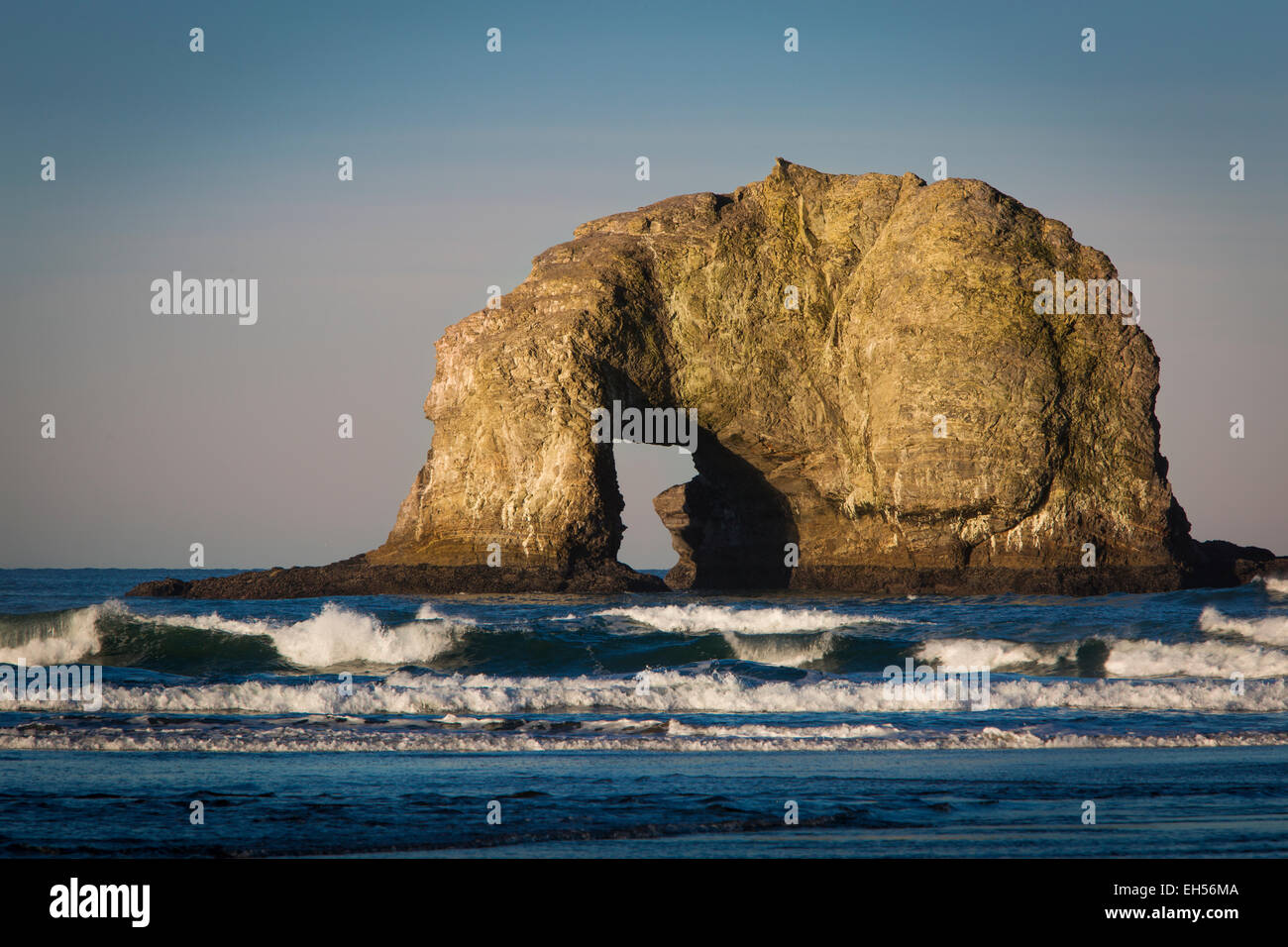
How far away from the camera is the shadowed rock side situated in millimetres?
50812

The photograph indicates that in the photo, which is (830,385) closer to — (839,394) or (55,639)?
(839,394)

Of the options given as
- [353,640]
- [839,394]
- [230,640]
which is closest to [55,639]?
[230,640]

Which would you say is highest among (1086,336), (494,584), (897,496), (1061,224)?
(1061,224)

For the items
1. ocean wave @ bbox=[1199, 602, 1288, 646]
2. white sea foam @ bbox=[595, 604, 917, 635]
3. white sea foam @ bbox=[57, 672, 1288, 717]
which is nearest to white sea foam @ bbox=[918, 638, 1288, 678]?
ocean wave @ bbox=[1199, 602, 1288, 646]

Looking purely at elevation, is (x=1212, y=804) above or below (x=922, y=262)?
below

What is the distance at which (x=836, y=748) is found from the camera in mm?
11547

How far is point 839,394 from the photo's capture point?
55875 millimetres

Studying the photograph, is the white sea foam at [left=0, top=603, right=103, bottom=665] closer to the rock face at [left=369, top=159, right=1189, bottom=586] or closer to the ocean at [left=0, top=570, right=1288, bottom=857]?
the ocean at [left=0, top=570, right=1288, bottom=857]

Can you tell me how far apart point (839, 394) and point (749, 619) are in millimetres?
28834

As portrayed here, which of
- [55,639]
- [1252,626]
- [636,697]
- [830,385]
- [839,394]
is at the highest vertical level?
[830,385]
